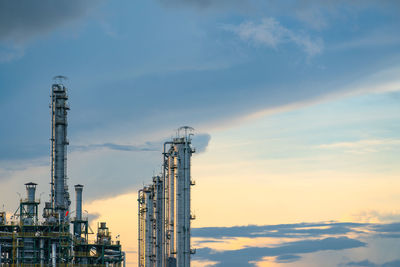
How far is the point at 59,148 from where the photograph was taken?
111 metres

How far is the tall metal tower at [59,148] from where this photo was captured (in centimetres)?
11069

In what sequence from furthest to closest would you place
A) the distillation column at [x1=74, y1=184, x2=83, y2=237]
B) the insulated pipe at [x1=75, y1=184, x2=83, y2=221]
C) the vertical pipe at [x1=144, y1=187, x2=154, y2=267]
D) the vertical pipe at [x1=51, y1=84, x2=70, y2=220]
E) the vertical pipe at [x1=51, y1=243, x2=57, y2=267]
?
1. the vertical pipe at [x1=144, y1=187, x2=154, y2=267]
2. the insulated pipe at [x1=75, y1=184, x2=83, y2=221]
3. the distillation column at [x1=74, y1=184, x2=83, y2=237]
4. the vertical pipe at [x1=51, y1=84, x2=70, y2=220]
5. the vertical pipe at [x1=51, y1=243, x2=57, y2=267]

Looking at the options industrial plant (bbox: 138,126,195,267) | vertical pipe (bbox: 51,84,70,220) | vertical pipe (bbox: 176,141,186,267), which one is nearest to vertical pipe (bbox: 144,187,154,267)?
industrial plant (bbox: 138,126,195,267)

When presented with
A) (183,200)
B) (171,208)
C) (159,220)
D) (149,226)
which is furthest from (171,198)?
(149,226)

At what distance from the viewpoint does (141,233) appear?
142125 mm

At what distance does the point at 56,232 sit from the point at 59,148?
12.1 m

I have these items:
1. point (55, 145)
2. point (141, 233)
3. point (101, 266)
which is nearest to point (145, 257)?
point (141, 233)

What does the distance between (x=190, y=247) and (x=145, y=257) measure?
25.5 metres

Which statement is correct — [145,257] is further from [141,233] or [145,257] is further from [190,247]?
[190,247]

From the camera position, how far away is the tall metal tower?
110688 mm

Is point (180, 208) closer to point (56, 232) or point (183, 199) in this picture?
point (183, 199)

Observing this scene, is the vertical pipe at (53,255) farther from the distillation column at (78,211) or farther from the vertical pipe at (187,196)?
the vertical pipe at (187,196)

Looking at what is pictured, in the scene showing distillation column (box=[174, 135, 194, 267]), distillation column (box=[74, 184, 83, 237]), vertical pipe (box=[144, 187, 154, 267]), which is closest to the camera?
distillation column (box=[174, 135, 194, 267])

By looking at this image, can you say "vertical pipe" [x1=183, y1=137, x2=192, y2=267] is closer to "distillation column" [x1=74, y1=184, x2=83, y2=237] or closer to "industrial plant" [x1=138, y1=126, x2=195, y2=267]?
"industrial plant" [x1=138, y1=126, x2=195, y2=267]
